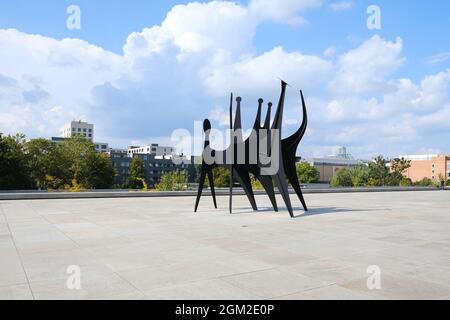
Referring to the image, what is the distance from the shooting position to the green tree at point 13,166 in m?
41.7

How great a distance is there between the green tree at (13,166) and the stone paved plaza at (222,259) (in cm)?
3503

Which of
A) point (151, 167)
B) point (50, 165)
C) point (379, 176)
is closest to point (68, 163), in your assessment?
point (50, 165)

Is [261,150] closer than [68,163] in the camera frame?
Yes

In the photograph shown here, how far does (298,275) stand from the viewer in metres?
5.52

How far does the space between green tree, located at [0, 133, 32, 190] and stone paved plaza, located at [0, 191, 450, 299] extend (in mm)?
35030

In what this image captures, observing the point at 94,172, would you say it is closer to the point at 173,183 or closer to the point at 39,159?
the point at 39,159

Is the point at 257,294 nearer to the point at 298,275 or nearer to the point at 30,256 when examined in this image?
the point at 298,275

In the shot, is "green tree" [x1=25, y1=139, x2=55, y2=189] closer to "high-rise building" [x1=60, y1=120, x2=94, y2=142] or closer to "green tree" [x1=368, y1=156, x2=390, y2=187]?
"green tree" [x1=368, y1=156, x2=390, y2=187]

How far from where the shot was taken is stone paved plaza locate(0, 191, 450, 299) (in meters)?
4.82

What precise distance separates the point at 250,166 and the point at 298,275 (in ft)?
28.6

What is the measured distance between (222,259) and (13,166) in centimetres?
4292

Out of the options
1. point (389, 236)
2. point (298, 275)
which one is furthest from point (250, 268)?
point (389, 236)

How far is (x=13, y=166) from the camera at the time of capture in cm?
4275

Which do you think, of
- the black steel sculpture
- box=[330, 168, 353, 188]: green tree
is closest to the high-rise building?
box=[330, 168, 353, 188]: green tree
